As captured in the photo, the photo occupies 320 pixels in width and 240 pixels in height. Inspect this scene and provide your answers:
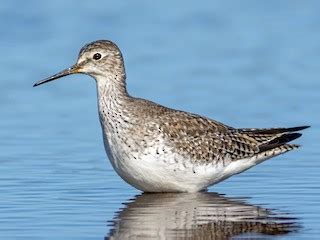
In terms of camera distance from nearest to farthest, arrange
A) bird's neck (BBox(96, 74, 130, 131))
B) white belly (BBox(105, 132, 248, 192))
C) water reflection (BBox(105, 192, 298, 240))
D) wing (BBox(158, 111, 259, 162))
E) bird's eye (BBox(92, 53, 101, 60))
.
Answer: water reflection (BBox(105, 192, 298, 240)), white belly (BBox(105, 132, 248, 192)), bird's neck (BBox(96, 74, 130, 131)), wing (BBox(158, 111, 259, 162)), bird's eye (BBox(92, 53, 101, 60))

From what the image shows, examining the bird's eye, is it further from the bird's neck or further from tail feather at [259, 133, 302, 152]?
tail feather at [259, 133, 302, 152]

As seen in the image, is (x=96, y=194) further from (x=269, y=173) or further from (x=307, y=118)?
(x=307, y=118)

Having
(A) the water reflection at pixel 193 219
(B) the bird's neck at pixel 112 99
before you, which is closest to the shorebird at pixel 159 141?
(B) the bird's neck at pixel 112 99

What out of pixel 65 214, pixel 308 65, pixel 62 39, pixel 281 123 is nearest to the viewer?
pixel 65 214

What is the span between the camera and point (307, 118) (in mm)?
21125

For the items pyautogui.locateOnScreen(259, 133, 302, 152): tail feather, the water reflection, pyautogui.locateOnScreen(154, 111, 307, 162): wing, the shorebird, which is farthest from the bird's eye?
pyautogui.locateOnScreen(259, 133, 302, 152): tail feather

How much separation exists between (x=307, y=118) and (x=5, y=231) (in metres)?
8.09

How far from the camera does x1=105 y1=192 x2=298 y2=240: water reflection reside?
14.2 m

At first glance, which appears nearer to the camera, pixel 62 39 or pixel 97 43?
pixel 97 43

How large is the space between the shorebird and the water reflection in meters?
0.31

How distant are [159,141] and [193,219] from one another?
1792 millimetres

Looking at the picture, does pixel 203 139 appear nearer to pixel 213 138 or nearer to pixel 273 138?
pixel 213 138

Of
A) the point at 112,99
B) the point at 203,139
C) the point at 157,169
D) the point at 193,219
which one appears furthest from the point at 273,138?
the point at 193,219

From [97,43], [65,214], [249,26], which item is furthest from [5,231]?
[249,26]
